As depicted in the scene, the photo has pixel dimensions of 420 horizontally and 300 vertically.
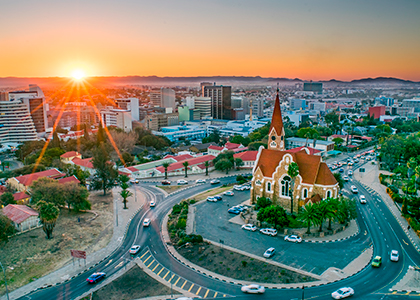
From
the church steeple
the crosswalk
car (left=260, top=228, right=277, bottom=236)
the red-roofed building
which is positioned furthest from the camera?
the church steeple

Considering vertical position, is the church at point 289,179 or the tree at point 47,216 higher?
the church at point 289,179

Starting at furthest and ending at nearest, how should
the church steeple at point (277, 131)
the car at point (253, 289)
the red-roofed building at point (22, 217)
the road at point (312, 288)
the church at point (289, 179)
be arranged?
the church steeple at point (277, 131), the church at point (289, 179), the red-roofed building at point (22, 217), the road at point (312, 288), the car at point (253, 289)

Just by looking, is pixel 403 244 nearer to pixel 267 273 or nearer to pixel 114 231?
pixel 267 273

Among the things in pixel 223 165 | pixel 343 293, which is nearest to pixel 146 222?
pixel 343 293

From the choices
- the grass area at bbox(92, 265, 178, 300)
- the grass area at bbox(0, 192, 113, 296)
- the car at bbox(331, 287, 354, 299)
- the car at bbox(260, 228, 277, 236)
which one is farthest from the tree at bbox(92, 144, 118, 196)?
the car at bbox(331, 287, 354, 299)

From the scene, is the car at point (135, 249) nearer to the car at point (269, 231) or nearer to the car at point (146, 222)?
the car at point (146, 222)

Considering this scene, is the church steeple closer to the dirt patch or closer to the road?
the road

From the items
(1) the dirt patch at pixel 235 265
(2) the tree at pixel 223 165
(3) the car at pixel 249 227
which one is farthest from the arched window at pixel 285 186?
(2) the tree at pixel 223 165

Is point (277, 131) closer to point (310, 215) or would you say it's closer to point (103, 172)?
point (310, 215)
